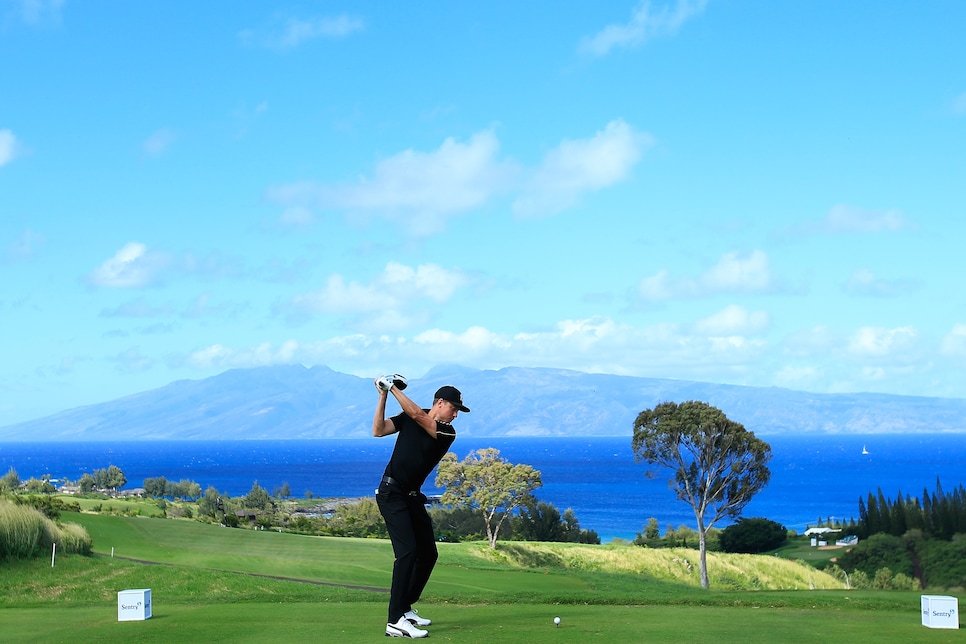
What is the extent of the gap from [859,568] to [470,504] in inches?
1414

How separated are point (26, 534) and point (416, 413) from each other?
19.1 meters

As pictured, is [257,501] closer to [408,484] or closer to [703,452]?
[703,452]

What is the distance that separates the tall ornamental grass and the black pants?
17.8m

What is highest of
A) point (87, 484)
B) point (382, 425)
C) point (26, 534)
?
point (382, 425)

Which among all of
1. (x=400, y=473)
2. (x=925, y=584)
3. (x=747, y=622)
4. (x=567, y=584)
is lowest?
(x=925, y=584)

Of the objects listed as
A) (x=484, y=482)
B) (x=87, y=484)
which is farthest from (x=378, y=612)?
(x=87, y=484)

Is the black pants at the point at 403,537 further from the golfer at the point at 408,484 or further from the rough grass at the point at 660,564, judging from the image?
Result: the rough grass at the point at 660,564

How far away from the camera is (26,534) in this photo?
23.5 m

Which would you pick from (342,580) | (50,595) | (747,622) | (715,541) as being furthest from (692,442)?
(715,541)

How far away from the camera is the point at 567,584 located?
3042cm

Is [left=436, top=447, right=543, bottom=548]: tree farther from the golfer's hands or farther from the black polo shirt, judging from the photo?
the golfer's hands

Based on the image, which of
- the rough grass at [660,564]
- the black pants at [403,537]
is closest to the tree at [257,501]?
the rough grass at [660,564]

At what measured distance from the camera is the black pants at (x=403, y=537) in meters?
9.11

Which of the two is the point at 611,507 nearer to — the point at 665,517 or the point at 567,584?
the point at 665,517
